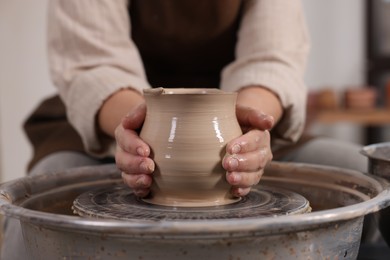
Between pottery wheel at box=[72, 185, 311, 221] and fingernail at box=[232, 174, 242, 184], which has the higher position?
fingernail at box=[232, 174, 242, 184]

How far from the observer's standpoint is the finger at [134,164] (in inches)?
27.6

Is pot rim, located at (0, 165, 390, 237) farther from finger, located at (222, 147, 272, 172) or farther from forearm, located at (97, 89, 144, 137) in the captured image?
forearm, located at (97, 89, 144, 137)

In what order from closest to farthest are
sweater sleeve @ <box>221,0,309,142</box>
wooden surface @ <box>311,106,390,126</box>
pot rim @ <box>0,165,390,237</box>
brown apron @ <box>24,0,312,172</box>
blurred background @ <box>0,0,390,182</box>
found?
1. pot rim @ <box>0,165,390,237</box>
2. sweater sleeve @ <box>221,0,309,142</box>
3. brown apron @ <box>24,0,312,172</box>
4. blurred background @ <box>0,0,390,182</box>
5. wooden surface @ <box>311,106,390,126</box>

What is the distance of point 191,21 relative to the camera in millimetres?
1280

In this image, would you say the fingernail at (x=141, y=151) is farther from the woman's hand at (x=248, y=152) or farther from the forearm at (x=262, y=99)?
the forearm at (x=262, y=99)

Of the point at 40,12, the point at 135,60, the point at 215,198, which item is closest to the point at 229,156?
the point at 215,198

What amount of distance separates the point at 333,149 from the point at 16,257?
2.38ft

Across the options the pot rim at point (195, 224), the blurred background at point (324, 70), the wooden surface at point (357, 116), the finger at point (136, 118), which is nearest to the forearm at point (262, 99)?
the finger at point (136, 118)

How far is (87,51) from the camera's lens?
3.83 ft

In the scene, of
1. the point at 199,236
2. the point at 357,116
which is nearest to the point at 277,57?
the point at 199,236

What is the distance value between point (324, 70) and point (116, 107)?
2.86 meters

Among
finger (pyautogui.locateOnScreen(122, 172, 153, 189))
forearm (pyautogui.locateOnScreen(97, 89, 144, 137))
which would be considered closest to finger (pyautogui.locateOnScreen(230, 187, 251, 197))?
finger (pyautogui.locateOnScreen(122, 172, 153, 189))

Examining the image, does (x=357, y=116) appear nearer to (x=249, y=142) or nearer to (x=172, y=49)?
(x=172, y=49)

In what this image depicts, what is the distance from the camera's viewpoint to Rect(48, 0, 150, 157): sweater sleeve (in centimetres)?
110
